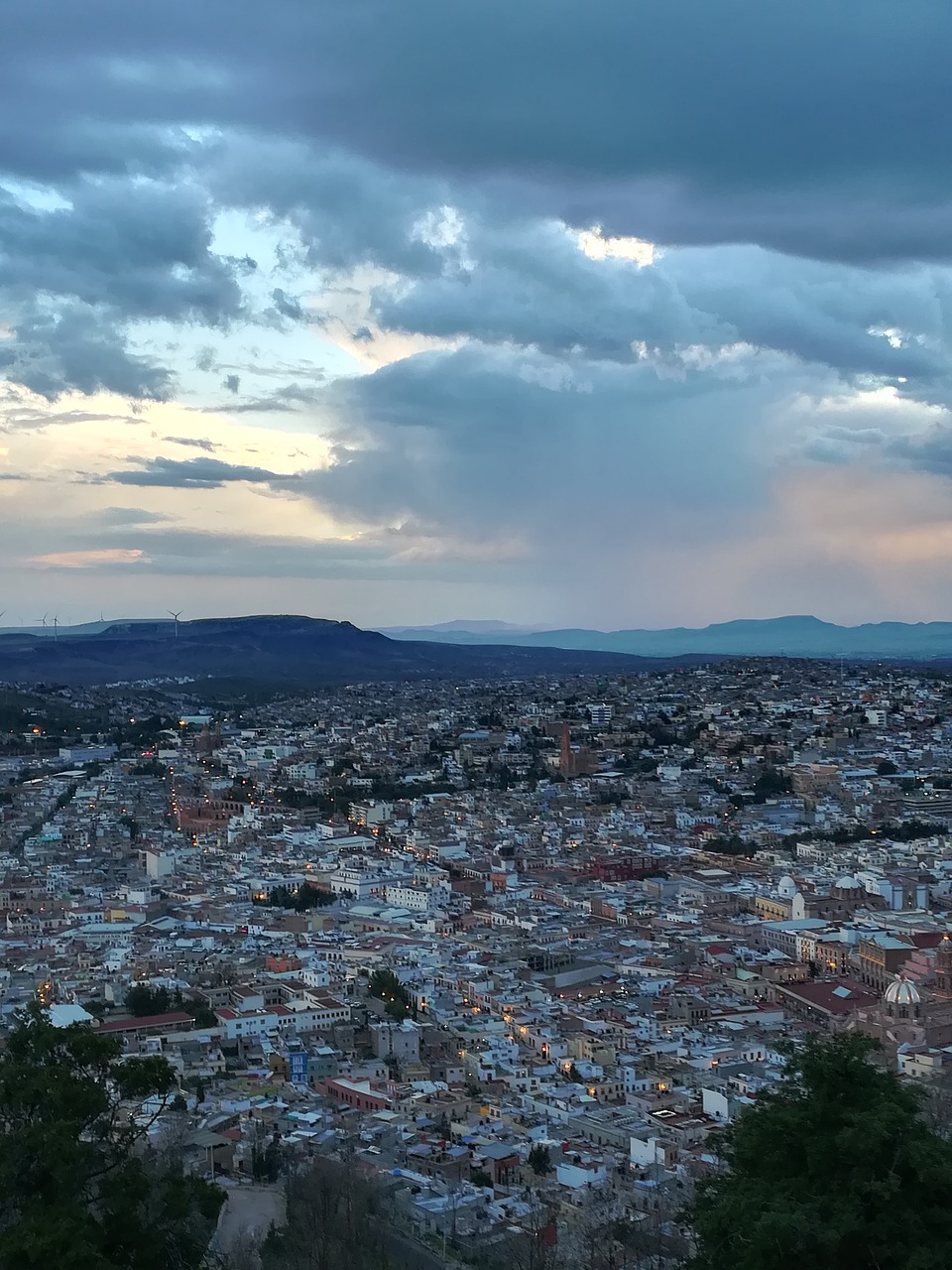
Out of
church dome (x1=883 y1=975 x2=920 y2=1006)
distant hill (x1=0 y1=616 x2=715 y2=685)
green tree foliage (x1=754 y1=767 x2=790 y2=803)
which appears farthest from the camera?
distant hill (x1=0 y1=616 x2=715 y2=685)

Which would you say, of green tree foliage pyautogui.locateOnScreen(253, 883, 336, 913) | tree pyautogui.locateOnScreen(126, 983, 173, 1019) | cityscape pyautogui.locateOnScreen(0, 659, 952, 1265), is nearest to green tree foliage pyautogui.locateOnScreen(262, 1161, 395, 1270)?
cityscape pyautogui.locateOnScreen(0, 659, 952, 1265)

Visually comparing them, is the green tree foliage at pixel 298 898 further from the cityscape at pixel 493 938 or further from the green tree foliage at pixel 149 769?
the green tree foliage at pixel 149 769

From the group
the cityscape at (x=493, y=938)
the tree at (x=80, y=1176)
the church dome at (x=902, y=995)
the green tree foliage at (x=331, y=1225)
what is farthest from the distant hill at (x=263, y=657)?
the tree at (x=80, y=1176)

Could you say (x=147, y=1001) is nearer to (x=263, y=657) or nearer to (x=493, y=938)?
(x=493, y=938)

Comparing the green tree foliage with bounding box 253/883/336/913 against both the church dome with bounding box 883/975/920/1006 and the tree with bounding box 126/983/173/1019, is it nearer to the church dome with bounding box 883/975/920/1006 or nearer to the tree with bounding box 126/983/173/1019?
the tree with bounding box 126/983/173/1019

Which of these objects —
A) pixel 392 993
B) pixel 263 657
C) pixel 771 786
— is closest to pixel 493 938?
pixel 392 993

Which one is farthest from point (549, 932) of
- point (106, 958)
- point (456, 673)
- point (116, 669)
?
point (116, 669)

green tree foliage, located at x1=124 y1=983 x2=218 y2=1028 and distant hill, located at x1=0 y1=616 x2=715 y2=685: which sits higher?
distant hill, located at x1=0 y1=616 x2=715 y2=685
